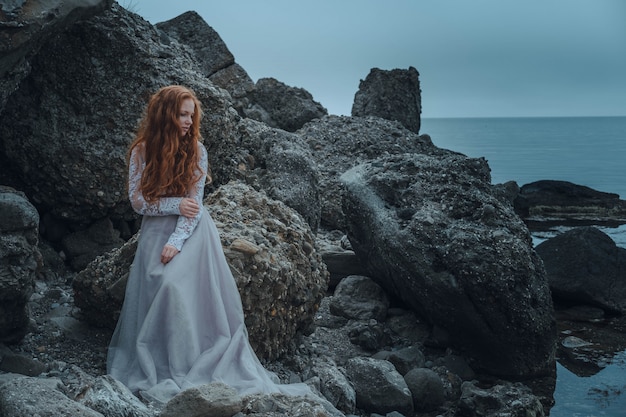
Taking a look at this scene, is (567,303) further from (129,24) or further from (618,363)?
(129,24)

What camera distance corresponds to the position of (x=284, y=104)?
21.2 metres

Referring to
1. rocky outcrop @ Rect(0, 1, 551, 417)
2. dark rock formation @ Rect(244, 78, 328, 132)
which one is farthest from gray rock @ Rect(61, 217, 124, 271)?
dark rock formation @ Rect(244, 78, 328, 132)

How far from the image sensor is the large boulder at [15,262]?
716 centimetres

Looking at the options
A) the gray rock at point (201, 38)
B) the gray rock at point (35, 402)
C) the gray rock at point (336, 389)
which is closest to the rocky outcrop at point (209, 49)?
the gray rock at point (201, 38)

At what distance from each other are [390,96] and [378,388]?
16.4m

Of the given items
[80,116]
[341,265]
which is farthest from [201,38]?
[80,116]

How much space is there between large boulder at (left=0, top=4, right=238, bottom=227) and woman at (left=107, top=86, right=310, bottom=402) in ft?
8.67

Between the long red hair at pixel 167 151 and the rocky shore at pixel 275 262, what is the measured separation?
877 millimetres

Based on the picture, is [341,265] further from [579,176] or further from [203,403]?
[579,176]

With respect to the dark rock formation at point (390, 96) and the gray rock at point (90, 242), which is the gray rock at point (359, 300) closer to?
the gray rock at point (90, 242)

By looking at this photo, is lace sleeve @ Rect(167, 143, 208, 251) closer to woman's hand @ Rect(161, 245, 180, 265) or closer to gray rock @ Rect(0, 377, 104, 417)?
woman's hand @ Rect(161, 245, 180, 265)

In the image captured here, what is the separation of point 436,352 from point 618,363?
8.89 feet

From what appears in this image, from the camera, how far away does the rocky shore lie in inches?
290

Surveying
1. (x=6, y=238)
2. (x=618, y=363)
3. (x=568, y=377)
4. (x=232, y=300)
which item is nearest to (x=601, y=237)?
(x=618, y=363)
